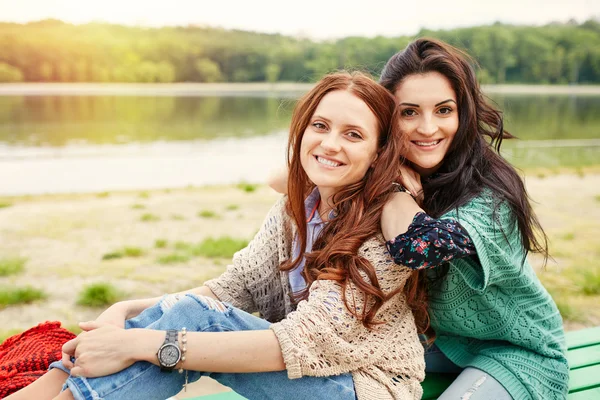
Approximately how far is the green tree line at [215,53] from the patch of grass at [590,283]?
61.0 metres

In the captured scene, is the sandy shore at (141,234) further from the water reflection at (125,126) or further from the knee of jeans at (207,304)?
the water reflection at (125,126)

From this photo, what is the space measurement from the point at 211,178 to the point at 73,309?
331 inches

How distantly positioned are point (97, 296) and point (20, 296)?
26.1 inches

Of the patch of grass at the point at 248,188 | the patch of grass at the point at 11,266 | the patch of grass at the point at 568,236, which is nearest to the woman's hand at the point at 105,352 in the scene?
the patch of grass at the point at 11,266

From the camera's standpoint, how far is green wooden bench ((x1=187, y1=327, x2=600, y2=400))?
244 centimetres

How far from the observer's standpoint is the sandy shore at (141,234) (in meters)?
4.88

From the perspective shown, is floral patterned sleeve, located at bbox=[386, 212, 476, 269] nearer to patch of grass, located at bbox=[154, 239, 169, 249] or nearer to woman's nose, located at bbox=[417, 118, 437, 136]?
woman's nose, located at bbox=[417, 118, 437, 136]

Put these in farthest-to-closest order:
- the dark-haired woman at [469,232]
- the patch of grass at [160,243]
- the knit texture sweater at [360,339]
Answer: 1. the patch of grass at [160,243]
2. the dark-haired woman at [469,232]
3. the knit texture sweater at [360,339]

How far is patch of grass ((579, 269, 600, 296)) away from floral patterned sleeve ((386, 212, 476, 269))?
357 centimetres

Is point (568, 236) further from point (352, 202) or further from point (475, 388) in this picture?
point (352, 202)

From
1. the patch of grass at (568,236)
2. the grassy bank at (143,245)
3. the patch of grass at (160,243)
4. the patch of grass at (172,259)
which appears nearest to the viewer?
the grassy bank at (143,245)

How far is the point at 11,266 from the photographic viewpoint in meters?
5.45

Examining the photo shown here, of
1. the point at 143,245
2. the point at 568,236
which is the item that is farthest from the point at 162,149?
the point at 568,236

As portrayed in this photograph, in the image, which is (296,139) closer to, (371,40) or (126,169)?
(126,169)
